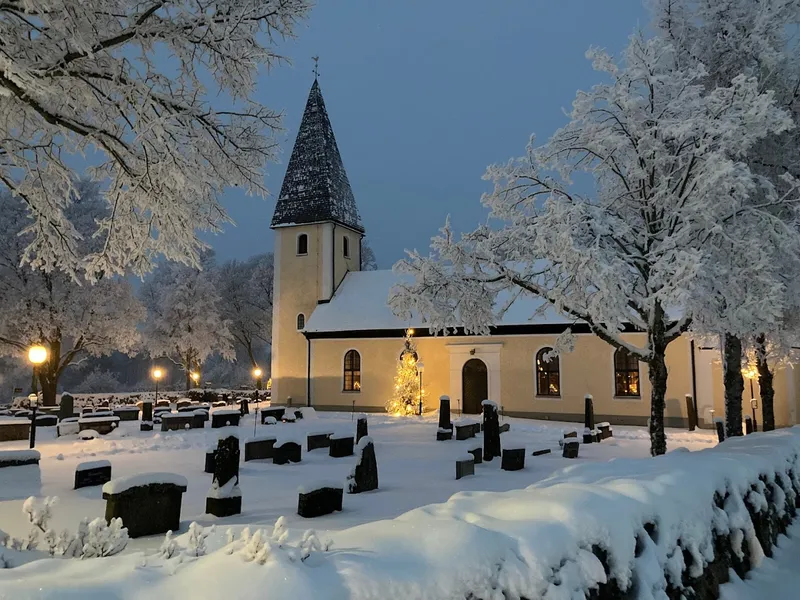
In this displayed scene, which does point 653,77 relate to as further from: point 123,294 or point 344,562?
point 123,294

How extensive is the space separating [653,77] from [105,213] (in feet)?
90.0

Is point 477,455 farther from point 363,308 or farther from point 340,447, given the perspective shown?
point 363,308

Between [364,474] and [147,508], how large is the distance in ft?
12.2

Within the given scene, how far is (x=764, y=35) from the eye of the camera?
1158 cm

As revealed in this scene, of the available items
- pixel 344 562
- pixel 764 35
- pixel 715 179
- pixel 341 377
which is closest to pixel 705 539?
pixel 344 562

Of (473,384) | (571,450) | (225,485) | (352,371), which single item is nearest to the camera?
(225,485)

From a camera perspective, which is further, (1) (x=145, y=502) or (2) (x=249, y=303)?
(2) (x=249, y=303)

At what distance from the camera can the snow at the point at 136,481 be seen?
674 cm

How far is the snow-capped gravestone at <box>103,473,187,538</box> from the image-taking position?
6.73 meters

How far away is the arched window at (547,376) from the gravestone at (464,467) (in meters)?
13.5

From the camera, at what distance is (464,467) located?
35.3 ft

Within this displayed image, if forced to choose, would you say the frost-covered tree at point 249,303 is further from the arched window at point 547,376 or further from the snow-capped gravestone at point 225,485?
the snow-capped gravestone at point 225,485

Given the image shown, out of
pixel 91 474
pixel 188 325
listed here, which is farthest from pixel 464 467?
pixel 188 325

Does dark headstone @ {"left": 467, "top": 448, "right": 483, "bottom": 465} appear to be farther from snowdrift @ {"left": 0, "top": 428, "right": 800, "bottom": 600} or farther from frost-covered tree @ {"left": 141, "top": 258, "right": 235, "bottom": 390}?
frost-covered tree @ {"left": 141, "top": 258, "right": 235, "bottom": 390}
